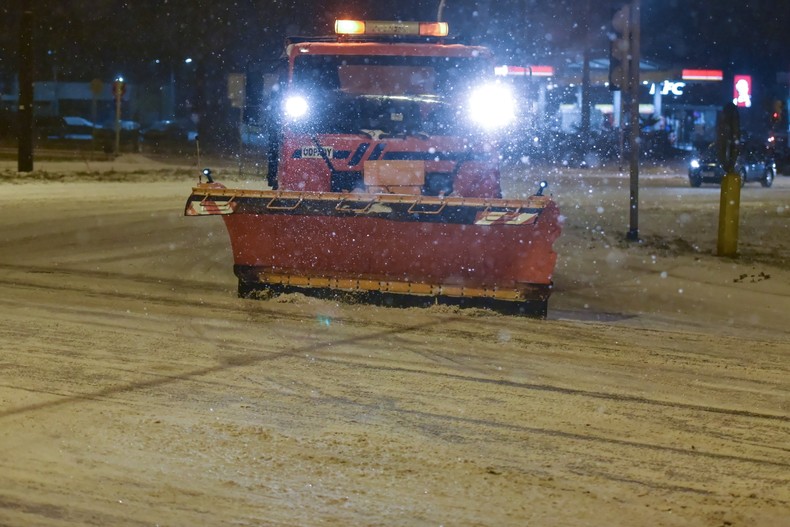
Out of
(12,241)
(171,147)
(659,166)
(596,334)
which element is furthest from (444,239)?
(171,147)

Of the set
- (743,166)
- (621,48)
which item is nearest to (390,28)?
(621,48)

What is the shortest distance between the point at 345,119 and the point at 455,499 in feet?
22.7

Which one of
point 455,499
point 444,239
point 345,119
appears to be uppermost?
point 345,119

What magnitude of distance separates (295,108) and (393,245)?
90.0 inches

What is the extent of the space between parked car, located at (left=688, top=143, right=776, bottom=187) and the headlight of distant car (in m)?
21.0

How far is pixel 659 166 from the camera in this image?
1714 inches

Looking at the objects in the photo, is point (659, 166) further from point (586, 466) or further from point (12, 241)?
point (586, 466)

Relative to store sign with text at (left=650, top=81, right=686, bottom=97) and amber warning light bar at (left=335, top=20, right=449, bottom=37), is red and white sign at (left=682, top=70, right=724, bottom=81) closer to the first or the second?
store sign with text at (left=650, top=81, right=686, bottom=97)

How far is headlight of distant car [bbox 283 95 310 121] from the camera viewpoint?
11.2 meters

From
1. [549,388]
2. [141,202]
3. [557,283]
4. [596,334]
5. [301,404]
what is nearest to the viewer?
[301,404]

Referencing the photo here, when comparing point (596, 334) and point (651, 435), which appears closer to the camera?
point (651, 435)

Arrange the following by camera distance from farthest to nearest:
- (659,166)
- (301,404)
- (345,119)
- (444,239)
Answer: (659,166)
(345,119)
(444,239)
(301,404)

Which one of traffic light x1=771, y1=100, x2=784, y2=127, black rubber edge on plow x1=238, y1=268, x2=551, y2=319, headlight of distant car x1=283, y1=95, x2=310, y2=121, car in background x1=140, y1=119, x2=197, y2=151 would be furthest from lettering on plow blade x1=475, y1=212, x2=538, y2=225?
car in background x1=140, y1=119, x2=197, y2=151

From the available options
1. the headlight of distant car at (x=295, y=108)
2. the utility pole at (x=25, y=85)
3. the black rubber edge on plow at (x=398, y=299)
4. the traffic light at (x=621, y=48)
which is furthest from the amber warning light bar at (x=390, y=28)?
the utility pole at (x=25, y=85)
